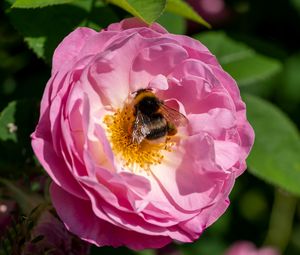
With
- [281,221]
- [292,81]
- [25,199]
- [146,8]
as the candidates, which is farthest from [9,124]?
[281,221]

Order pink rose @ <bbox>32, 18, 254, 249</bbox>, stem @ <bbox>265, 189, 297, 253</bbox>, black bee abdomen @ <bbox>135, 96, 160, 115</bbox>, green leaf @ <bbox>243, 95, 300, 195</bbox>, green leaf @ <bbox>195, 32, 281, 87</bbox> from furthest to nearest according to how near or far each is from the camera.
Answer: stem @ <bbox>265, 189, 297, 253</bbox>
green leaf @ <bbox>195, 32, 281, 87</bbox>
green leaf @ <bbox>243, 95, 300, 195</bbox>
black bee abdomen @ <bbox>135, 96, 160, 115</bbox>
pink rose @ <bbox>32, 18, 254, 249</bbox>

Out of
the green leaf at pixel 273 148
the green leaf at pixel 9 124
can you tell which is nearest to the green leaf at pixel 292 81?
the green leaf at pixel 273 148

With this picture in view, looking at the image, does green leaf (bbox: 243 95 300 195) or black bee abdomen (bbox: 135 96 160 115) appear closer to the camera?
black bee abdomen (bbox: 135 96 160 115)

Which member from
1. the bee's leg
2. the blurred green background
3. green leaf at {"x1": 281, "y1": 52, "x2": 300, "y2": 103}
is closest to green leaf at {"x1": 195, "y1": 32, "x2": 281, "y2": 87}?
the blurred green background

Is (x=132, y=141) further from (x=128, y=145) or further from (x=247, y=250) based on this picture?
(x=247, y=250)

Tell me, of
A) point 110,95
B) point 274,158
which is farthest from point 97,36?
point 274,158

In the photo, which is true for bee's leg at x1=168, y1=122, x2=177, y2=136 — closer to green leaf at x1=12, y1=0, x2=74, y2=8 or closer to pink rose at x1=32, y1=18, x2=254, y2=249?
pink rose at x1=32, y1=18, x2=254, y2=249
